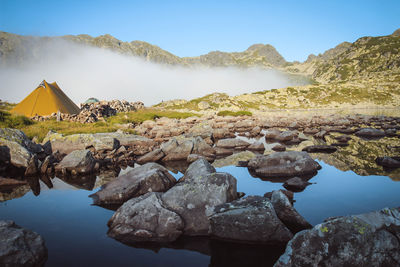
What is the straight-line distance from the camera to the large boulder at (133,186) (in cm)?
819

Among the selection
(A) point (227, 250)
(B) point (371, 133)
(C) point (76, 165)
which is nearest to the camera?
(A) point (227, 250)

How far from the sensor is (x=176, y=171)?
490 inches

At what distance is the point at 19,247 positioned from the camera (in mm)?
4688

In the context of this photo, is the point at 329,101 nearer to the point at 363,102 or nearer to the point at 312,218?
the point at 363,102

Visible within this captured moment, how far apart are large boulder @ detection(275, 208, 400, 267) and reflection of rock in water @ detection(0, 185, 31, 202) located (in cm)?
1026

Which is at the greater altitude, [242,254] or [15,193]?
[242,254]

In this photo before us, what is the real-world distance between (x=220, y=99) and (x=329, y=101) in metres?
54.9

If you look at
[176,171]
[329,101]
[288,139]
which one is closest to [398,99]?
[329,101]

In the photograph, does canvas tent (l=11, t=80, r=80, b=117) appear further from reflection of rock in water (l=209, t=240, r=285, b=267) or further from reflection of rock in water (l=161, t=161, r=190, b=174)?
reflection of rock in water (l=209, t=240, r=285, b=267)

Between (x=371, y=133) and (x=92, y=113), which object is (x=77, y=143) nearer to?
(x=92, y=113)

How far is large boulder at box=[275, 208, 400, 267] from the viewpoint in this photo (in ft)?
12.9

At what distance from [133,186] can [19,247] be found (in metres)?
3.89

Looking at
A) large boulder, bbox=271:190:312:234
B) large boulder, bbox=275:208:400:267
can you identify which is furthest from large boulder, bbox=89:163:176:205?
large boulder, bbox=275:208:400:267

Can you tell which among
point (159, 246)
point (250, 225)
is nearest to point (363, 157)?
point (250, 225)
